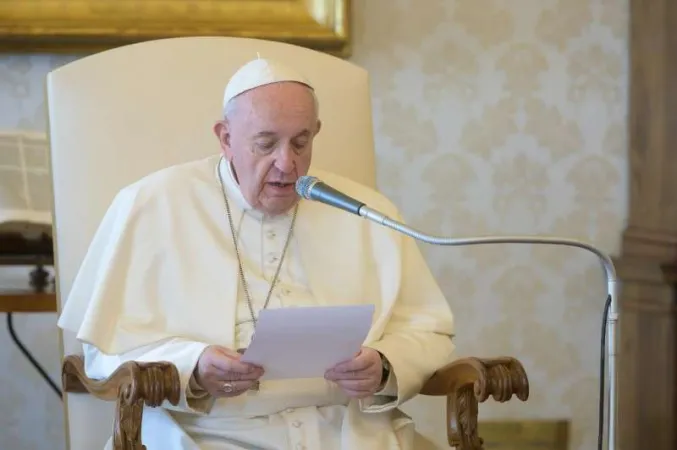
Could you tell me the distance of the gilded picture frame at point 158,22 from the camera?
2939mm

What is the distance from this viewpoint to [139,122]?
7.76ft

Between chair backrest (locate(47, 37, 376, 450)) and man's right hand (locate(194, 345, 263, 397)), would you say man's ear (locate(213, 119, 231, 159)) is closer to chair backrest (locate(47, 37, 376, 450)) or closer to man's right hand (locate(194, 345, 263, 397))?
chair backrest (locate(47, 37, 376, 450))

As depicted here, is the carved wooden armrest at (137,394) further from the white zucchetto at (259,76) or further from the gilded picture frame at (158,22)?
the gilded picture frame at (158,22)

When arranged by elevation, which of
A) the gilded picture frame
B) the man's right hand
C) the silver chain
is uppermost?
the gilded picture frame

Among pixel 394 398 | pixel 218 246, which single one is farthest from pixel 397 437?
pixel 218 246

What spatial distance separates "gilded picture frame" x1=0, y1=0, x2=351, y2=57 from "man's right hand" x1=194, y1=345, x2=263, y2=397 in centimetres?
142

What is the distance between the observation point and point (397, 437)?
6.78 ft

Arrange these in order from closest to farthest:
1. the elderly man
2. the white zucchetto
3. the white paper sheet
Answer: the white paper sheet → the elderly man → the white zucchetto

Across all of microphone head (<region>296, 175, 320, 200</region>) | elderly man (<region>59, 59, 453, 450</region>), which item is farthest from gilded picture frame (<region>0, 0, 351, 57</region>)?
microphone head (<region>296, 175, 320, 200</region>)

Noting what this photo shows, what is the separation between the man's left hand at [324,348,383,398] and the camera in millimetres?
1888

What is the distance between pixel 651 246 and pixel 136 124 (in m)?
1.65

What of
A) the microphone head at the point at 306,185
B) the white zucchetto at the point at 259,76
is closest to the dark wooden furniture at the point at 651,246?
the white zucchetto at the point at 259,76

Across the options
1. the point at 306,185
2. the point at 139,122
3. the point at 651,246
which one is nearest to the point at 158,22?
the point at 139,122

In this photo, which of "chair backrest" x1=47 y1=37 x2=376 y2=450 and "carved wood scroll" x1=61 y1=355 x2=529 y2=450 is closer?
"carved wood scroll" x1=61 y1=355 x2=529 y2=450
